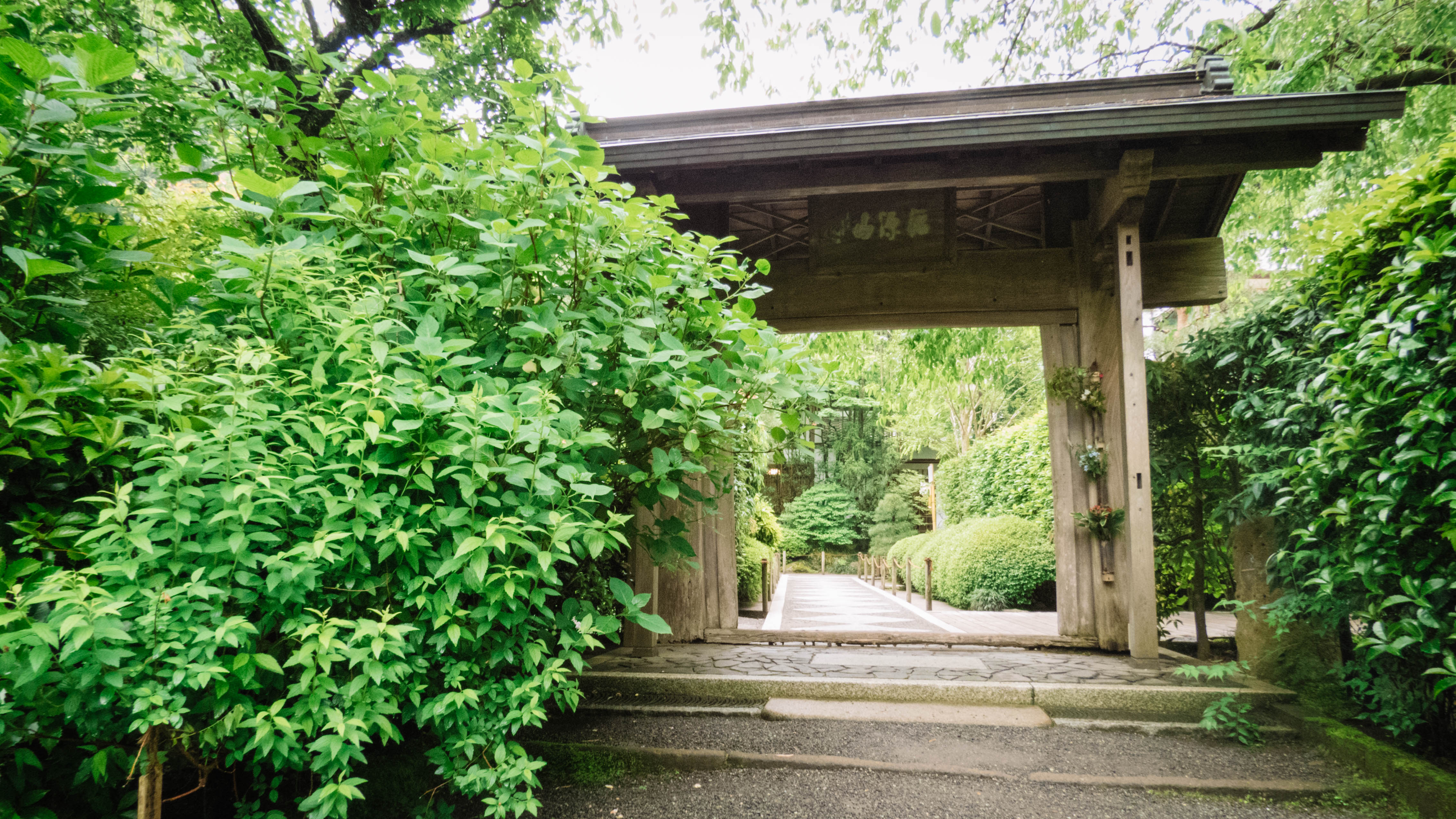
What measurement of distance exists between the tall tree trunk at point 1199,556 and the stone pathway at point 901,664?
56 centimetres

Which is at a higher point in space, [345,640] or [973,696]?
[345,640]

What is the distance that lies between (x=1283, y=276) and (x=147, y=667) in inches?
207

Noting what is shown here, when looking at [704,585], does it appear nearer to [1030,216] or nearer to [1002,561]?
[1030,216]

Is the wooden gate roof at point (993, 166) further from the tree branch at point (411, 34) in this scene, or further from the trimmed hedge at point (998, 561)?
the trimmed hedge at point (998, 561)

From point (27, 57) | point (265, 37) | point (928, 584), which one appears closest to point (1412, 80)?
point (928, 584)

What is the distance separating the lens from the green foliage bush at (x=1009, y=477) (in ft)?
30.9

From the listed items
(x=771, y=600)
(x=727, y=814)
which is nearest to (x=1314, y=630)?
(x=727, y=814)

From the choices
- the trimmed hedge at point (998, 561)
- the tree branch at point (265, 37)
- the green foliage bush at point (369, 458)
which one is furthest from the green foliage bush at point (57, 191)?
the trimmed hedge at point (998, 561)

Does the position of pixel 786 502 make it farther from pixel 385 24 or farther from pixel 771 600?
pixel 385 24

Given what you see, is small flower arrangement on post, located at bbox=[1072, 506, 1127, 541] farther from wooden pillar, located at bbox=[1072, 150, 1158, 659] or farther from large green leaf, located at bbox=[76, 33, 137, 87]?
large green leaf, located at bbox=[76, 33, 137, 87]

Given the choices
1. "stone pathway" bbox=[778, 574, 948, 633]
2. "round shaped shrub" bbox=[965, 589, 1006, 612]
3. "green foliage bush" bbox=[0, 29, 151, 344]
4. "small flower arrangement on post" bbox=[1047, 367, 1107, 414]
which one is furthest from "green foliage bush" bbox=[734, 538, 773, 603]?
"green foliage bush" bbox=[0, 29, 151, 344]

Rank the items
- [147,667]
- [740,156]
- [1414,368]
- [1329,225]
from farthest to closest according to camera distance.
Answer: [740,156] → [1329,225] → [1414,368] → [147,667]

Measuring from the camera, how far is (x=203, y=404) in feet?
5.05

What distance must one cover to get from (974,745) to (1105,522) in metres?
2.33
